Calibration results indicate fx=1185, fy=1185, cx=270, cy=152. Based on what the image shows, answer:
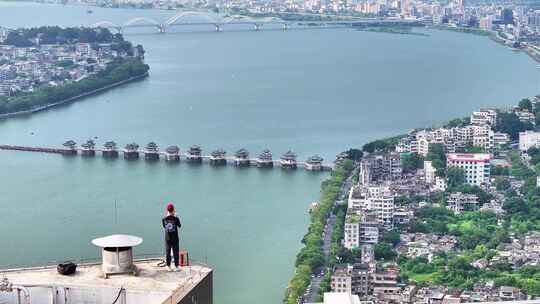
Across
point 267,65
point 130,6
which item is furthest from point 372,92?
point 130,6

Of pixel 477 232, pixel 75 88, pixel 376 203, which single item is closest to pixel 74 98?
pixel 75 88

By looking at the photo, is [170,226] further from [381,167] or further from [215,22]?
[215,22]

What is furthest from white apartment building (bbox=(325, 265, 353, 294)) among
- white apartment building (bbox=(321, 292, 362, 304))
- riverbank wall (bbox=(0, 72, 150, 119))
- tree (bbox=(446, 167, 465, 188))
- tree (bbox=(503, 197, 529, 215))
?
riverbank wall (bbox=(0, 72, 150, 119))

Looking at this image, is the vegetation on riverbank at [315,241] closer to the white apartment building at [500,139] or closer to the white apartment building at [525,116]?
the white apartment building at [500,139]

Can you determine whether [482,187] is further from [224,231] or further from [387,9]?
[387,9]

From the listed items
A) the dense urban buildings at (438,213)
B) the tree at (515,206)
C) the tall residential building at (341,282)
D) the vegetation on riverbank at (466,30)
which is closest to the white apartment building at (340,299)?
the dense urban buildings at (438,213)

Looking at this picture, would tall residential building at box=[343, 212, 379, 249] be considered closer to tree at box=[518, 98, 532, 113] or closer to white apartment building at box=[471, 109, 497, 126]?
white apartment building at box=[471, 109, 497, 126]

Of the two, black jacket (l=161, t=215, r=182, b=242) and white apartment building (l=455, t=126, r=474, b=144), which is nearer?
black jacket (l=161, t=215, r=182, b=242)
